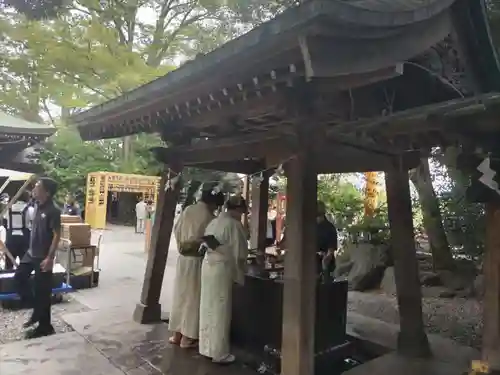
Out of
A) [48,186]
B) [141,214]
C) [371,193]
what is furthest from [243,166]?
[141,214]

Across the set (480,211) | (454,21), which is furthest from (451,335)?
(454,21)

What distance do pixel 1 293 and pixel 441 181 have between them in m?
8.49

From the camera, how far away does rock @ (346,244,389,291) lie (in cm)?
902

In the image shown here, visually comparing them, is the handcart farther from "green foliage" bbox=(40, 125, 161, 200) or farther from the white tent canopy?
"green foliage" bbox=(40, 125, 161, 200)

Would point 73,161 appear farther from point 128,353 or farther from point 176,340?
point 128,353

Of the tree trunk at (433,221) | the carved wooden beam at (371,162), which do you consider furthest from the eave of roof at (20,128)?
the tree trunk at (433,221)

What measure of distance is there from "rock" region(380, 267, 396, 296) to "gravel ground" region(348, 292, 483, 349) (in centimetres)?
21

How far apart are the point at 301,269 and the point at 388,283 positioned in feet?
19.8

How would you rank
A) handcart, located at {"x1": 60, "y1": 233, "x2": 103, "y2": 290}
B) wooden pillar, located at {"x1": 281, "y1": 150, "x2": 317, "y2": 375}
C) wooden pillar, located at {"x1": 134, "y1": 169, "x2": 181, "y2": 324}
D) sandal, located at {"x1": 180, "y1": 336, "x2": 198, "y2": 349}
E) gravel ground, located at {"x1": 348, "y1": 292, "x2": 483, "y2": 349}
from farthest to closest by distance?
1. handcart, located at {"x1": 60, "y1": 233, "x2": 103, "y2": 290}
2. gravel ground, located at {"x1": 348, "y1": 292, "x2": 483, "y2": 349}
3. wooden pillar, located at {"x1": 134, "y1": 169, "x2": 181, "y2": 324}
4. sandal, located at {"x1": 180, "y1": 336, "x2": 198, "y2": 349}
5. wooden pillar, located at {"x1": 281, "y1": 150, "x2": 317, "y2": 375}

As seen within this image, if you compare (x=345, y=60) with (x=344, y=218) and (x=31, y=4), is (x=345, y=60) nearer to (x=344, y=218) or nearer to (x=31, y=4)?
(x=31, y=4)

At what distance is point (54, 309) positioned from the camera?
644cm

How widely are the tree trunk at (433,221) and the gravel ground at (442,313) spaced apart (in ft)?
3.76

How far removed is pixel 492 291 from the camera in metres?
2.65

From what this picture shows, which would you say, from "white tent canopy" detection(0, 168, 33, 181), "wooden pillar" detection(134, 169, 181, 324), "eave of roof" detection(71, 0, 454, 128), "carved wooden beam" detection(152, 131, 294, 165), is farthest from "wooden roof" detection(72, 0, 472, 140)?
"white tent canopy" detection(0, 168, 33, 181)
